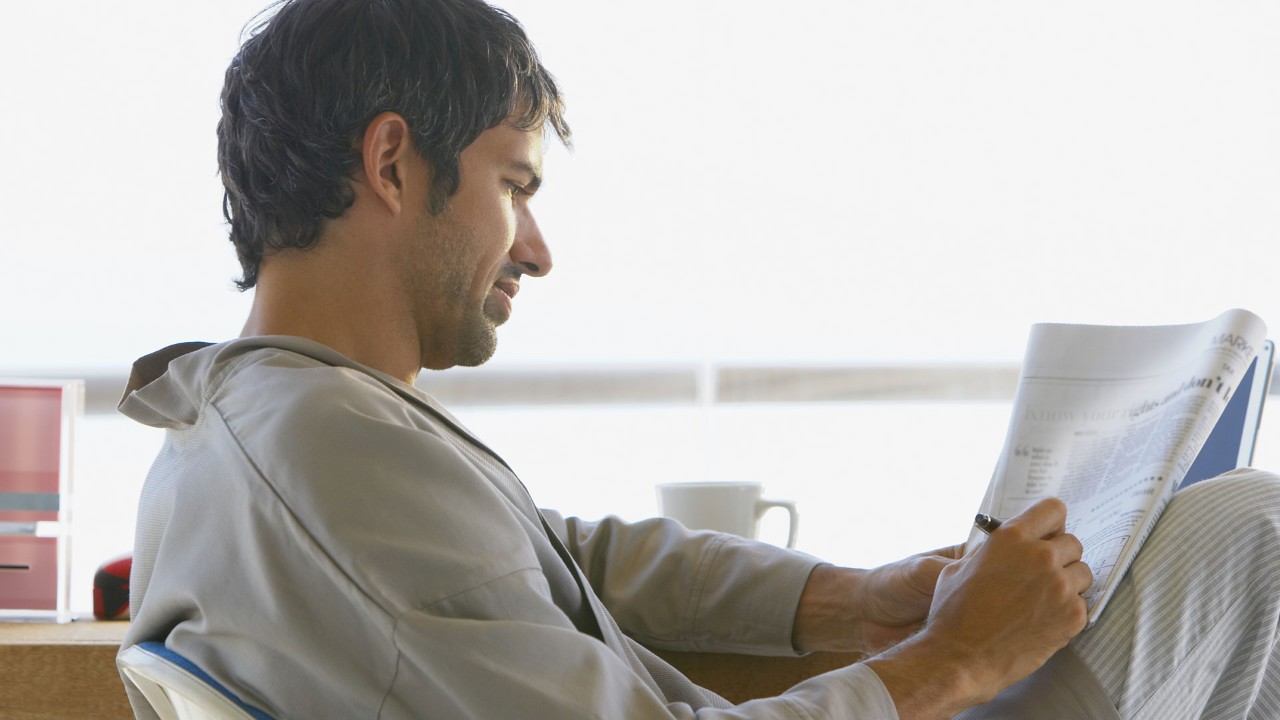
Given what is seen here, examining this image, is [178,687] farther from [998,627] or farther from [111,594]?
[111,594]

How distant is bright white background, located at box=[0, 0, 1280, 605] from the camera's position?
1.67 metres

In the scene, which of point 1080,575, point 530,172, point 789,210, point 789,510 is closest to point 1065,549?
point 1080,575

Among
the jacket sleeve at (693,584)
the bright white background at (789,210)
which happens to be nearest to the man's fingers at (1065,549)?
the jacket sleeve at (693,584)

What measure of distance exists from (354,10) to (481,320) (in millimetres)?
292

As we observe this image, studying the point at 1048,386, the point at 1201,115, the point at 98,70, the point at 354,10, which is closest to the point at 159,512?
the point at 354,10

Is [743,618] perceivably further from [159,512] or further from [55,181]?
[55,181]

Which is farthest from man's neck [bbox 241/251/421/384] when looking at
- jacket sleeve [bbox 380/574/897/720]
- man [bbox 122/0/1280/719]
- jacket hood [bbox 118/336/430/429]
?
jacket sleeve [bbox 380/574/897/720]

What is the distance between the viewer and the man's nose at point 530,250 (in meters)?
1.08

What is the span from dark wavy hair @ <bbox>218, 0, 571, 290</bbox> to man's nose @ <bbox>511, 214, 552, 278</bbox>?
95 millimetres

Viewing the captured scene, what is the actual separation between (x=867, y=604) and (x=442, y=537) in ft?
1.48

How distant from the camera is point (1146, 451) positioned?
81 centimetres

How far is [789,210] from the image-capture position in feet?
6.03

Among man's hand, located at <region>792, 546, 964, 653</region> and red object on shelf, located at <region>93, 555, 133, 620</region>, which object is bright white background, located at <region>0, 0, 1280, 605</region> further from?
man's hand, located at <region>792, 546, 964, 653</region>

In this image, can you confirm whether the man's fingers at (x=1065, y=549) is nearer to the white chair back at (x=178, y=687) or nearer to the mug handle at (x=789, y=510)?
the mug handle at (x=789, y=510)
